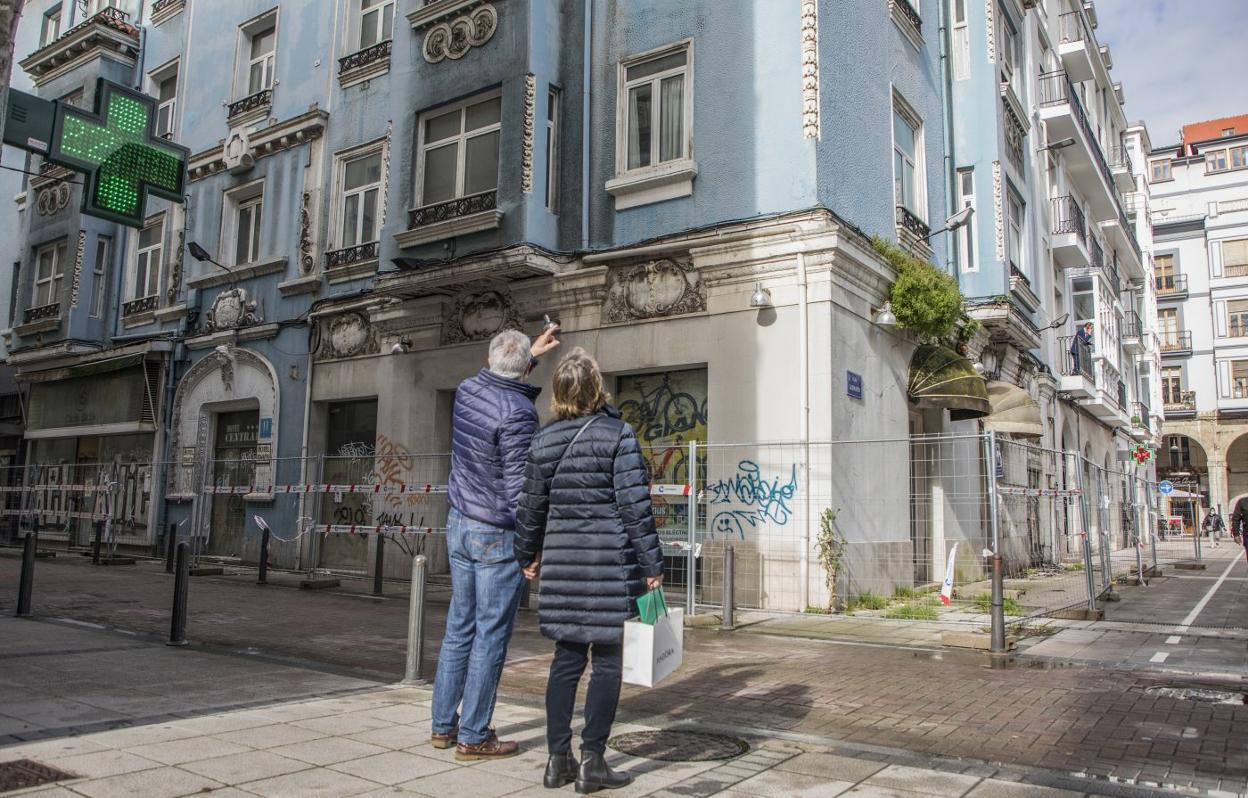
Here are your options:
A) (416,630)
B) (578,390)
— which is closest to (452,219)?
(416,630)

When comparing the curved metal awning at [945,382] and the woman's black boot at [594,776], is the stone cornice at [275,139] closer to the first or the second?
the curved metal awning at [945,382]

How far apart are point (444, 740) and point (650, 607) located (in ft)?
4.83

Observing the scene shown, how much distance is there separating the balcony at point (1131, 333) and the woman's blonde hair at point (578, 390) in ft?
113

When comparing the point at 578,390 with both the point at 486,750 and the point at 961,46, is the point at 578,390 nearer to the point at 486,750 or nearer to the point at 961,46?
the point at 486,750

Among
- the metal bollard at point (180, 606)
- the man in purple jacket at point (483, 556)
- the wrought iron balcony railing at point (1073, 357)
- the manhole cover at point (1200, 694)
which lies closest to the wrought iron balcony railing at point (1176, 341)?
the wrought iron balcony railing at point (1073, 357)

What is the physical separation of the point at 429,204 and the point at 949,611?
32.1ft

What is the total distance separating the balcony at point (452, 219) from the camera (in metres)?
13.6

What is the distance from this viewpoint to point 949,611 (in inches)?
Result: 422

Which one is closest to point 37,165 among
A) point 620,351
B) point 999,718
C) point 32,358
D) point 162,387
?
point 32,358

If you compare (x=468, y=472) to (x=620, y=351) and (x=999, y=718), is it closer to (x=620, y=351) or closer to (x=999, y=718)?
(x=999, y=718)

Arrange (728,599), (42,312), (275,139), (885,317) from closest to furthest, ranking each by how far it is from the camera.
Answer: (728,599)
(885,317)
(275,139)
(42,312)

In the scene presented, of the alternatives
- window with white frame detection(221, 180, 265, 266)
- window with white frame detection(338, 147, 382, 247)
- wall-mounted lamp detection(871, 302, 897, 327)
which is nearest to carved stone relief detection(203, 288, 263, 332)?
window with white frame detection(221, 180, 265, 266)

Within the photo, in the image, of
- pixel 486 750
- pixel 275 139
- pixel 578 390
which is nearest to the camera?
pixel 578 390

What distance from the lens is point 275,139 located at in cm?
1834
